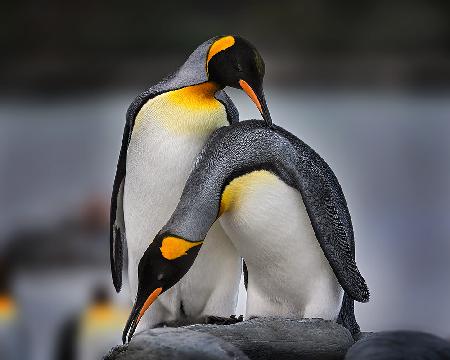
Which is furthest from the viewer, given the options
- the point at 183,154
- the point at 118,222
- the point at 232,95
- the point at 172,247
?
the point at 232,95

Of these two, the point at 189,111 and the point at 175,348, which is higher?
the point at 189,111

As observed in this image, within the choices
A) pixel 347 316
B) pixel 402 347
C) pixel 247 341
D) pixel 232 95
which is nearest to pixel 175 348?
pixel 247 341

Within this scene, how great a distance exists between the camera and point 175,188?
45.2 inches

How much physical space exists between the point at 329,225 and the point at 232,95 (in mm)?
2007

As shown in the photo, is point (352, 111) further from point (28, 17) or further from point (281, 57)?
point (28, 17)

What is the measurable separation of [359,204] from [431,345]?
2116 millimetres

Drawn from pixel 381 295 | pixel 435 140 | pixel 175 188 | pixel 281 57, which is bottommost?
pixel 381 295

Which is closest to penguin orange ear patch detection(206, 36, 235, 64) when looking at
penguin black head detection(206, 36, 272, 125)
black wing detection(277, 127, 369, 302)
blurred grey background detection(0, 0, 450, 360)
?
penguin black head detection(206, 36, 272, 125)

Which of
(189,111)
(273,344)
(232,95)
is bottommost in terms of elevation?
(273,344)

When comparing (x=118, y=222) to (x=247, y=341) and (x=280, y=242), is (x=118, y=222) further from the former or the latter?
(x=247, y=341)

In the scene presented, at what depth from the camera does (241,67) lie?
1.08 meters

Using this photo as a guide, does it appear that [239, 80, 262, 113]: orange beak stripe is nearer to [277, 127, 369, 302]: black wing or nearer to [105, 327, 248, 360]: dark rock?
[277, 127, 369, 302]: black wing

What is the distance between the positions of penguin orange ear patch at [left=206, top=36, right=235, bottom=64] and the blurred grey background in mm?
1283

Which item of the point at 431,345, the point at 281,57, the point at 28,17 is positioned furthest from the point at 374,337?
the point at 28,17
